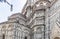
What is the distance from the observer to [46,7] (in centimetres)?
Result: 1723

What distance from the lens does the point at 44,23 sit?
17031 millimetres

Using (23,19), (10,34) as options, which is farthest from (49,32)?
(23,19)

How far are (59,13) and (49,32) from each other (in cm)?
214

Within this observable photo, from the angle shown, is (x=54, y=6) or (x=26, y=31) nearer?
(x=54, y=6)

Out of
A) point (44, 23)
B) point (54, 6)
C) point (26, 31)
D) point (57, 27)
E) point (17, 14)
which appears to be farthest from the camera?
point (17, 14)

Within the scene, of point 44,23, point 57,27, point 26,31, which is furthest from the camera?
point 26,31

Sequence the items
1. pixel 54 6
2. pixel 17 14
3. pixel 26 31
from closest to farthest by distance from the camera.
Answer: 1. pixel 54 6
2. pixel 26 31
3. pixel 17 14

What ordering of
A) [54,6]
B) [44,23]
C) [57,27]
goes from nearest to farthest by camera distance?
1. [57,27]
2. [54,6]
3. [44,23]

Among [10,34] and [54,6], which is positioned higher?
[54,6]

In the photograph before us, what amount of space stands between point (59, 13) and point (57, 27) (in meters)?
1.05

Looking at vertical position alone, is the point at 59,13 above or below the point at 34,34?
above

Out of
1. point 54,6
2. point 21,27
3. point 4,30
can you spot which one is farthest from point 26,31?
point 54,6

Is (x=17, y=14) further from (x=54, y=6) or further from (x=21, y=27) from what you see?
(x=54, y=6)

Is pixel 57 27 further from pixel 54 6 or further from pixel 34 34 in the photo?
pixel 34 34
